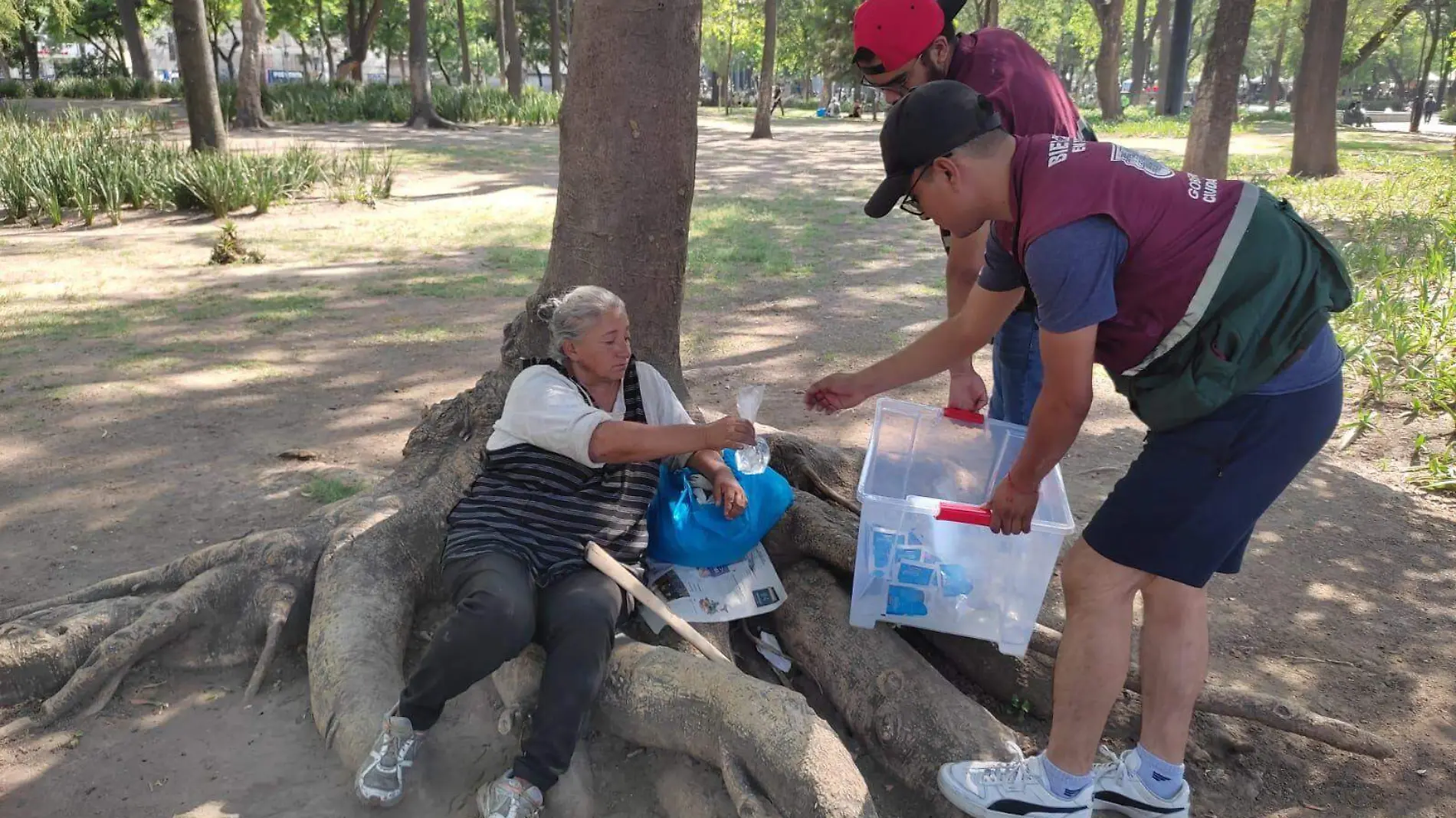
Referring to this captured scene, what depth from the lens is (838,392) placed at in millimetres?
2832

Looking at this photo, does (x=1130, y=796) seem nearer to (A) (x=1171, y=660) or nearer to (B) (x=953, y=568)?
(A) (x=1171, y=660)

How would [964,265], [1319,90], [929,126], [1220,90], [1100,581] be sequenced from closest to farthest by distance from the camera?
[929,126] < [1100,581] < [964,265] < [1220,90] < [1319,90]

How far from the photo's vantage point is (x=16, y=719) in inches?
108

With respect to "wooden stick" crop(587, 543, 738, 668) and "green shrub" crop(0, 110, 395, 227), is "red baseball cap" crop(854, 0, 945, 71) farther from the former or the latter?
"green shrub" crop(0, 110, 395, 227)

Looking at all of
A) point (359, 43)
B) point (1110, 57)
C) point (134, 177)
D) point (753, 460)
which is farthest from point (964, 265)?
point (359, 43)

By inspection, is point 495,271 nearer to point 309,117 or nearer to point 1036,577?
point 1036,577

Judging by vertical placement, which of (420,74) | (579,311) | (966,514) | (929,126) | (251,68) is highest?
(420,74)

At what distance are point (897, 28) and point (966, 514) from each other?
4.57 ft

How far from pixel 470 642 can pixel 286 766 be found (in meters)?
0.68

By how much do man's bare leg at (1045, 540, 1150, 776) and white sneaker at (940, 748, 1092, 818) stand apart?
0.07 m

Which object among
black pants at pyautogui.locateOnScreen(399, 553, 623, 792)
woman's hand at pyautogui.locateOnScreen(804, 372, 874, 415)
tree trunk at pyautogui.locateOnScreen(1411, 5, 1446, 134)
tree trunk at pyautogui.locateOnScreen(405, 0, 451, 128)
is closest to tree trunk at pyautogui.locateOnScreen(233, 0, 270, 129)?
tree trunk at pyautogui.locateOnScreen(405, 0, 451, 128)

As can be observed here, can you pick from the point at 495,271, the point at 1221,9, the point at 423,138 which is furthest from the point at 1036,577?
the point at 423,138

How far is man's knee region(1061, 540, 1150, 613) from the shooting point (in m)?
2.20

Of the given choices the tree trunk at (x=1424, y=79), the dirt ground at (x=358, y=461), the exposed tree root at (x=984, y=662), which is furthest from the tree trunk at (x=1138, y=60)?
the exposed tree root at (x=984, y=662)
